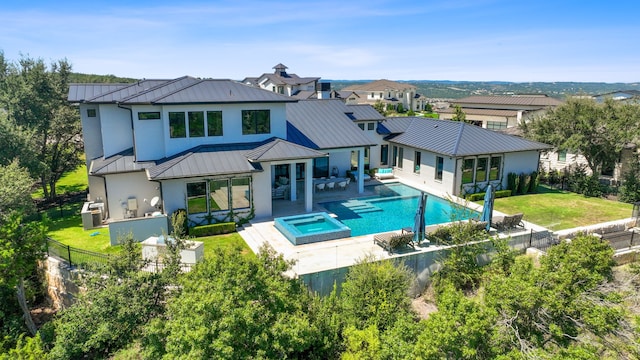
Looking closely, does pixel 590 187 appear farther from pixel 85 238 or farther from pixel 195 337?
pixel 85 238

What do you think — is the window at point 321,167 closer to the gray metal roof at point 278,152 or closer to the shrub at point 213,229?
the gray metal roof at point 278,152

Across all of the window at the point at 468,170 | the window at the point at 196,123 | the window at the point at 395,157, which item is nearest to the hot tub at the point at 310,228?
the window at the point at 196,123

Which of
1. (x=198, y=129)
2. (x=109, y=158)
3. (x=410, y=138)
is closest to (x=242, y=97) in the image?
(x=198, y=129)

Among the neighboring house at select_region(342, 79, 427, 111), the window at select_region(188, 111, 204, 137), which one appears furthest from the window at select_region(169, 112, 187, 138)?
the neighboring house at select_region(342, 79, 427, 111)

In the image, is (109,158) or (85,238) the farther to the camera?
(109,158)

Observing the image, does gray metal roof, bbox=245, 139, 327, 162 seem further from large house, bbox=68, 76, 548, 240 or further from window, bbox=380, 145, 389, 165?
window, bbox=380, 145, 389, 165

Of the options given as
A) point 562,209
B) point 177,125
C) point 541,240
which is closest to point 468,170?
point 562,209

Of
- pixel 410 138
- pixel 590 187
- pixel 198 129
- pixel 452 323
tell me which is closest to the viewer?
pixel 452 323
